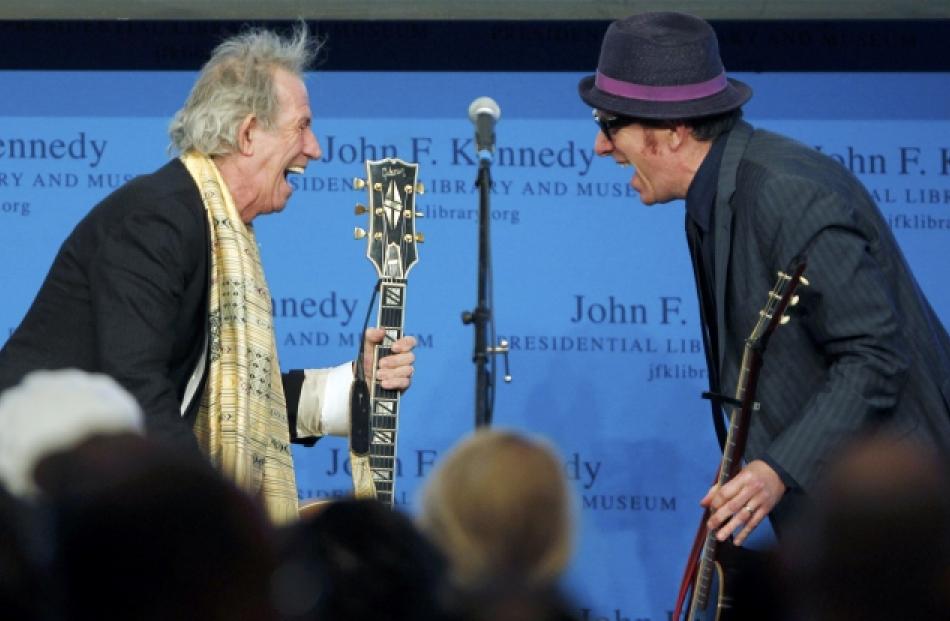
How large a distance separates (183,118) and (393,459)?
1.04 meters

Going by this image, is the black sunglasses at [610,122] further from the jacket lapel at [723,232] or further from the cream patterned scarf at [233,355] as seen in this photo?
the cream patterned scarf at [233,355]

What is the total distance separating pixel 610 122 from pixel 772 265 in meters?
0.58

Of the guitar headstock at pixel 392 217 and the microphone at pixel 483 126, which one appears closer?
the microphone at pixel 483 126

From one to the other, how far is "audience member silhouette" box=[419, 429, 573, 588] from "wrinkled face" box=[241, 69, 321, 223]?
2364 millimetres

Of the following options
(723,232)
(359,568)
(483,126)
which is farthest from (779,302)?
(359,568)

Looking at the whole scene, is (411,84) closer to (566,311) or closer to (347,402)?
(566,311)

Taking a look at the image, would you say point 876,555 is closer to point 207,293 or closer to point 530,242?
point 207,293

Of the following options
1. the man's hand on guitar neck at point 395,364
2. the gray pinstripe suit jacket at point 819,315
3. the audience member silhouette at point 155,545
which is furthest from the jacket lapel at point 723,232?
the audience member silhouette at point 155,545

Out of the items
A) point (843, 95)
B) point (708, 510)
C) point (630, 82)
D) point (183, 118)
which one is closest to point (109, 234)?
point (183, 118)

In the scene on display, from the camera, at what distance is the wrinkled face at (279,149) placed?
4.27 meters

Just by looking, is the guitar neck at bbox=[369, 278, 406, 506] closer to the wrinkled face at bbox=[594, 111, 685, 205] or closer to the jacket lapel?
the wrinkled face at bbox=[594, 111, 685, 205]

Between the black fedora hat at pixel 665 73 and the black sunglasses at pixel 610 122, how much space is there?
0.16 ft

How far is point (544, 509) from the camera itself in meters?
1.93

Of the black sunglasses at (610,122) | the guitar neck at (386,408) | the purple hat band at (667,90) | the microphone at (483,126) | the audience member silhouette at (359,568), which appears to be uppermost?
the purple hat band at (667,90)
